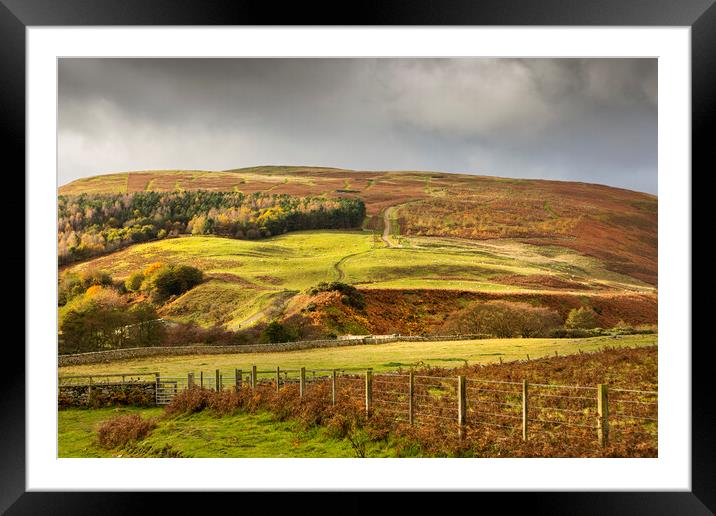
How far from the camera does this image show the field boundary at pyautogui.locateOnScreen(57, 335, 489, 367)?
937 cm

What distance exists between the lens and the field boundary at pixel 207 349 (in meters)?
9.37

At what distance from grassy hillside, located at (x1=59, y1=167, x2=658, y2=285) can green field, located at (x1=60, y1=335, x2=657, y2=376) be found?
6.19 feet

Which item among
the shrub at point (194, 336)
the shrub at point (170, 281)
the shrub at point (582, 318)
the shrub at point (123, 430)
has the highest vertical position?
the shrub at point (170, 281)

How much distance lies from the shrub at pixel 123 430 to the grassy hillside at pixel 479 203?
14.2 feet

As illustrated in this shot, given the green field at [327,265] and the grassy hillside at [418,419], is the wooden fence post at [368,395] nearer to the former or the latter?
the grassy hillside at [418,419]

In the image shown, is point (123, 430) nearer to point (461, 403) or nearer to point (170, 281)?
point (170, 281)

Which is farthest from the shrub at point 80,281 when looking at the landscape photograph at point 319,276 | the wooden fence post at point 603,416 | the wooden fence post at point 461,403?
the wooden fence post at point 603,416

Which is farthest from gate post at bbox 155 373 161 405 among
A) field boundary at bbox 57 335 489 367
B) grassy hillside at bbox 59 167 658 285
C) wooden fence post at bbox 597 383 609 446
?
wooden fence post at bbox 597 383 609 446

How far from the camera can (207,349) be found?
9.59 metres

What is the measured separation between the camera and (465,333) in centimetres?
1007

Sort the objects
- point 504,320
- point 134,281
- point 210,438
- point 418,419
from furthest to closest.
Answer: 1. point 504,320
2. point 134,281
3. point 210,438
4. point 418,419

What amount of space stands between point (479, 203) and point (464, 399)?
5.14 meters
